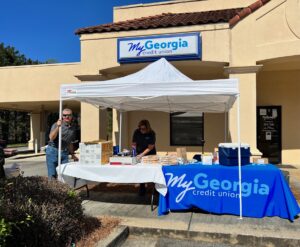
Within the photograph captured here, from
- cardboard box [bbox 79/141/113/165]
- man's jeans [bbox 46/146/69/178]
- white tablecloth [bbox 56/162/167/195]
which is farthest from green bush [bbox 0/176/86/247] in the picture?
man's jeans [bbox 46/146/69/178]

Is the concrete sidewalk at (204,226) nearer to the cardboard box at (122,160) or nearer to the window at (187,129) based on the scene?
the cardboard box at (122,160)

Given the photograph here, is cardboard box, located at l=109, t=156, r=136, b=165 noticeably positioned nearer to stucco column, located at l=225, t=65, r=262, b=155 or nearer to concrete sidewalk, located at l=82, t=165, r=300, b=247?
concrete sidewalk, located at l=82, t=165, r=300, b=247

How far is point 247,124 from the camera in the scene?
31.1ft

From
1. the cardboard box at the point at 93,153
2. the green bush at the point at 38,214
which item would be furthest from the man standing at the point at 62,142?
the green bush at the point at 38,214

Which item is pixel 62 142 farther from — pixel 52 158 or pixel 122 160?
pixel 122 160

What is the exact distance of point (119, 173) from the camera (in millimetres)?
5918

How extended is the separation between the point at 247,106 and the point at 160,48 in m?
3.07

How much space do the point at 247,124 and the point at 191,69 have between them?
2851 millimetres

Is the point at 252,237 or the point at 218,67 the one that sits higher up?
the point at 218,67

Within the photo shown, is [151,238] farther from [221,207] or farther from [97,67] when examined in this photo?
[97,67]

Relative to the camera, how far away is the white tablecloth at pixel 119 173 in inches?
225

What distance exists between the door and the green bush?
8947 millimetres

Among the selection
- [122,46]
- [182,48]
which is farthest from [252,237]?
[122,46]

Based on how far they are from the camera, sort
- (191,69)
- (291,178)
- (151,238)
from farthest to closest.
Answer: (191,69) < (291,178) < (151,238)
